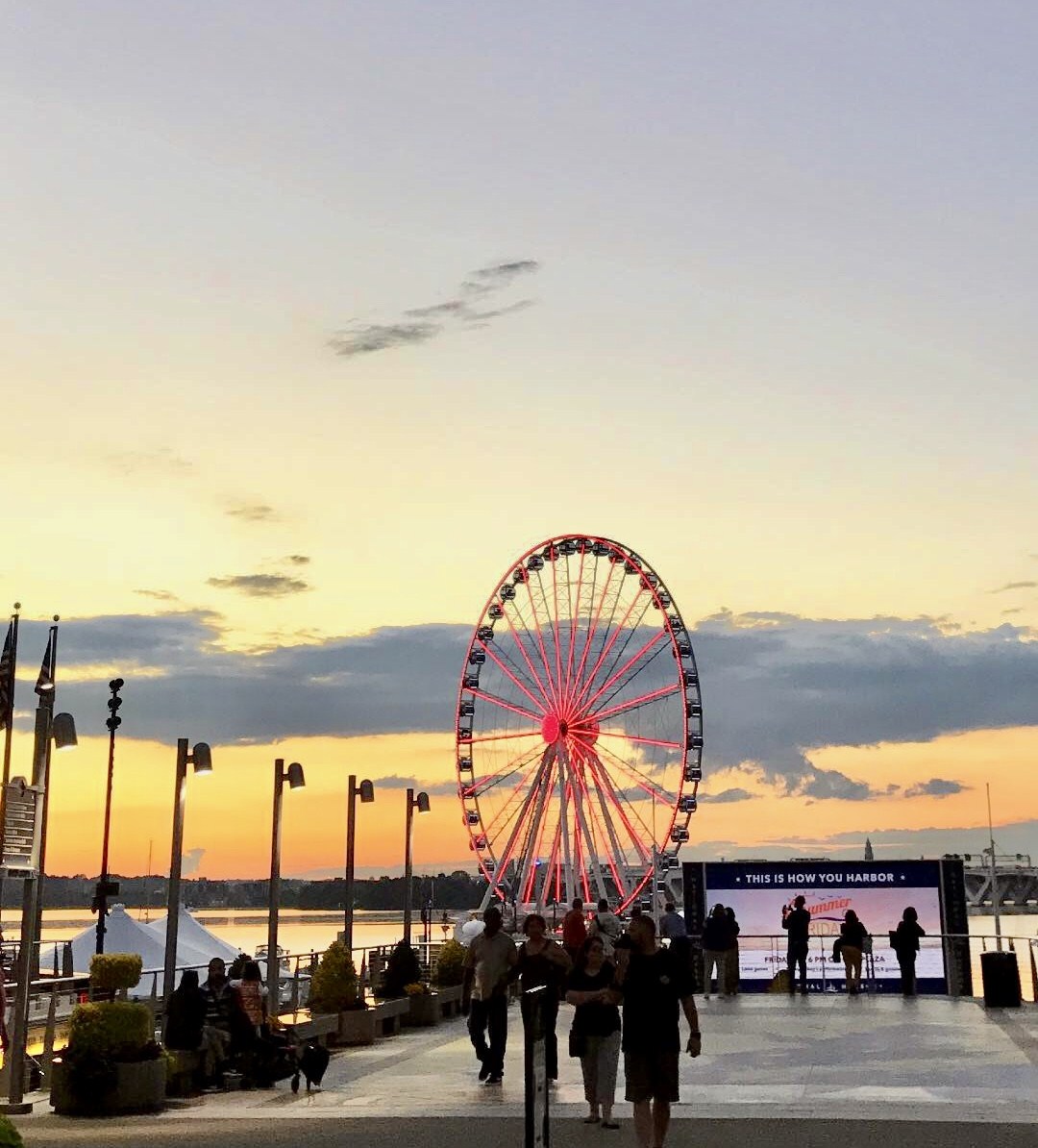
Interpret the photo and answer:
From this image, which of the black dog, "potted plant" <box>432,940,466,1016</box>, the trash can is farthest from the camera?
"potted plant" <box>432,940,466,1016</box>

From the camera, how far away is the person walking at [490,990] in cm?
1805

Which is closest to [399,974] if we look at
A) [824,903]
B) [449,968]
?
[449,968]

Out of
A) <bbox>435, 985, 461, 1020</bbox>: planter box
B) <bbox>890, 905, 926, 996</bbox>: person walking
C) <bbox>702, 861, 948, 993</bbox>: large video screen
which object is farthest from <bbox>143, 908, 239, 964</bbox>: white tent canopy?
<bbox>890, 905, 926, 996</bbox>: person walking

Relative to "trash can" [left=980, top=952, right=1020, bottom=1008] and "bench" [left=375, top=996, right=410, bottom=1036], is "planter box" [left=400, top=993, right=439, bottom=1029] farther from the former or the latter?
"trash can" [left=980, top=952, right=1020, bottom=1008]

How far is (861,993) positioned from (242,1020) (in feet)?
56.3

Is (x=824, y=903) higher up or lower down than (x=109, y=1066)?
higher up

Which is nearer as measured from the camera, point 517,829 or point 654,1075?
point 654,1075

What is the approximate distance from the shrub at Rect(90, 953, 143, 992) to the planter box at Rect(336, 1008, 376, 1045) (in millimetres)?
6104

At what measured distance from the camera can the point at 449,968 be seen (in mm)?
32125

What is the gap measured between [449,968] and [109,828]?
20.4 metres

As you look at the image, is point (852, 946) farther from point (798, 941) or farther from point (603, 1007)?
point (603, 1007)

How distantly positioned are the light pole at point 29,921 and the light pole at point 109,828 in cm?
2660

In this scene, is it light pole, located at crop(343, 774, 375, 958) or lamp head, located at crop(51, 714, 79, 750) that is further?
light pole, located at crop(343, 774, 375, 958)

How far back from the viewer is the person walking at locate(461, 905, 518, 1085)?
1805 centimetres
